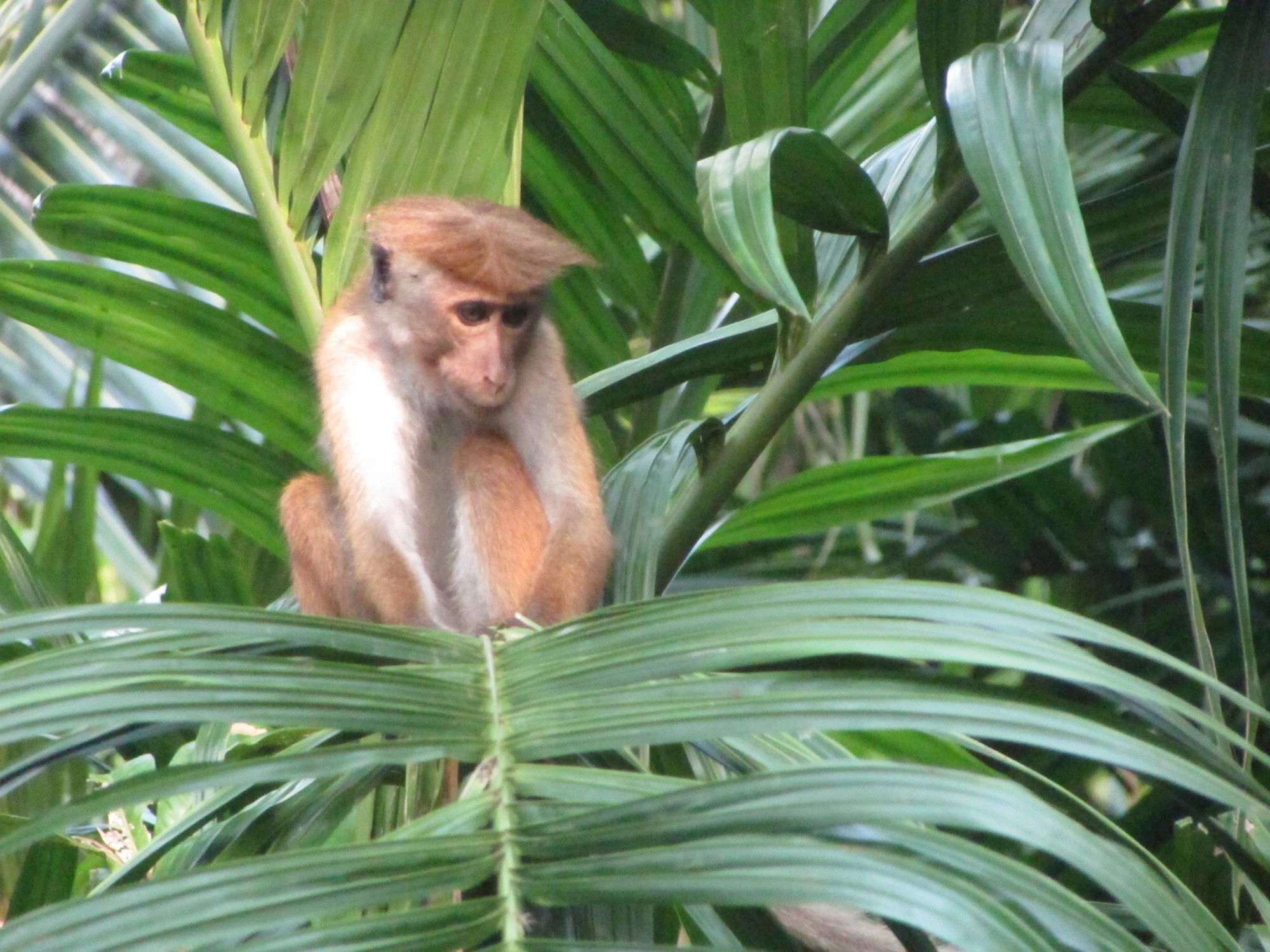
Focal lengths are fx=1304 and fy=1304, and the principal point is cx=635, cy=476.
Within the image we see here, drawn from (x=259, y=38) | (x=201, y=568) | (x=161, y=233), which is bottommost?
(x=201, y=568)

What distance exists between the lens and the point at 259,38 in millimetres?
2363

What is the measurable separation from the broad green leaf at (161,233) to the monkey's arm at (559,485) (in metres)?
0.59

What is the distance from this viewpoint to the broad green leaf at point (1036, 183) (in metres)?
1.17

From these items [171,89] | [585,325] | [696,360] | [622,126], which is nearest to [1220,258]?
[696,360]

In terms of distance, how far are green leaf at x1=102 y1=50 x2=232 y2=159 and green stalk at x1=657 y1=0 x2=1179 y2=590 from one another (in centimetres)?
126

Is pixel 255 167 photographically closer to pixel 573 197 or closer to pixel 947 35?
pixel 573 197

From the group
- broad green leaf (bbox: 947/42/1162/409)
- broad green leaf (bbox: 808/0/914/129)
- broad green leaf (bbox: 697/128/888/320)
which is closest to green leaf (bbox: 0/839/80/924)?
broad green leaf (bbox: 697/128/888/320)

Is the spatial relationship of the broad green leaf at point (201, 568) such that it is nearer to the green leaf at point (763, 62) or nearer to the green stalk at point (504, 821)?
the green leaf at point (763, 62)

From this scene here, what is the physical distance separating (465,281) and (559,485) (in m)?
0.43

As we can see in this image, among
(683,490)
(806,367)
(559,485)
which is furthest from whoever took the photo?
(559,485)

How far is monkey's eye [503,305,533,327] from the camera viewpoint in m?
2.48

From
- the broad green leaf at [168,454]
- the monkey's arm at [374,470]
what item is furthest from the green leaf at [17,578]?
the monkey's arm at [374,470]

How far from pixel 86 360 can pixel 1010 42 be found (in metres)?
2.83

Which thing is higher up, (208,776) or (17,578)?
(17,578)
